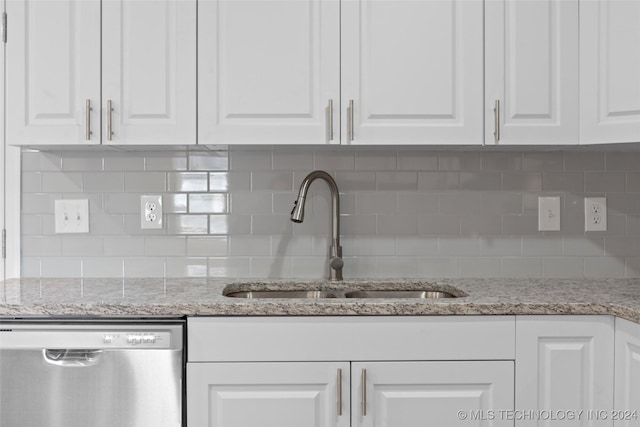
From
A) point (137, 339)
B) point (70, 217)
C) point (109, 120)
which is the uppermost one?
point (109, 120)

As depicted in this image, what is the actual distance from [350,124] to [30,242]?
1305 mm

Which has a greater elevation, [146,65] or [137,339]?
[146,65]

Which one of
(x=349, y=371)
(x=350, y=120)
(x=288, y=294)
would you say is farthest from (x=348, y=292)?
(x=350, y=120)

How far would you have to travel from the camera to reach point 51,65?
1.86 metres

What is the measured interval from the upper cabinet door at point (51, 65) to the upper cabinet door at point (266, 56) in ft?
1.18

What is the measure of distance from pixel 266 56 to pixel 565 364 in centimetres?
131

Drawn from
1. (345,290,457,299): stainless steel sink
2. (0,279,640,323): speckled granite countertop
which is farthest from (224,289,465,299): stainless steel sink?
(0,279,640,323): speckled granite countertop

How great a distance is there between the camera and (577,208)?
220 centimetres

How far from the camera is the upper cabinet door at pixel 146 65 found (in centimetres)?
186

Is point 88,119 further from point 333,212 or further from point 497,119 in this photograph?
point 497,119

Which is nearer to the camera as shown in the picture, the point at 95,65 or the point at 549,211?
the point at 95,65

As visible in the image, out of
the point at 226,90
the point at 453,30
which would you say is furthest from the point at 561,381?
the point at 226,90

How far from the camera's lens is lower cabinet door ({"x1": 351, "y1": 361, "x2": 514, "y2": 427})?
163 cm

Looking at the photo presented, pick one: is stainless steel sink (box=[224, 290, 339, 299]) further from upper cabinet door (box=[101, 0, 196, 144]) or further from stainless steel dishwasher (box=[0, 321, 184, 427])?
upper cabinet door (box=[101, 0, 196, 144])
